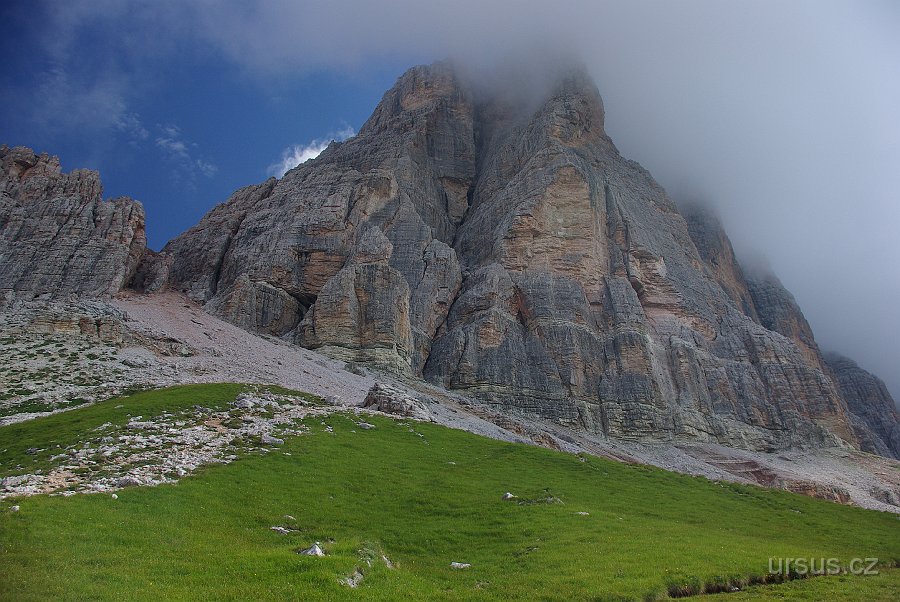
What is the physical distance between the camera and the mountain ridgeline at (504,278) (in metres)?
85.7

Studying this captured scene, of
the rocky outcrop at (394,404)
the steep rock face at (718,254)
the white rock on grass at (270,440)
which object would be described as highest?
the steep rock face at (718,254)

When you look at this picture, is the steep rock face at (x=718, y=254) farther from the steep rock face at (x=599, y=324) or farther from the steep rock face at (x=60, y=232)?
the steep rock face at (x=60, y=232)

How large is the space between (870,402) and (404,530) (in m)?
189

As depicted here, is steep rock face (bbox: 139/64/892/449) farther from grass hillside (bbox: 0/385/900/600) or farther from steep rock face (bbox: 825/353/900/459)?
steep rock face (bbox: 825/353/900/459)

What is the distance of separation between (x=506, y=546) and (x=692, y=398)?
7835 centimetres

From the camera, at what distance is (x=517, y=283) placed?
330ft

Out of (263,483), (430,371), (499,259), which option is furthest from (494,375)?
(263,483)

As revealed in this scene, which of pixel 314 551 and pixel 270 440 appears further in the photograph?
pixel 270 440

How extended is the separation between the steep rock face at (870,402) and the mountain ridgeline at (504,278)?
3329 centimetres

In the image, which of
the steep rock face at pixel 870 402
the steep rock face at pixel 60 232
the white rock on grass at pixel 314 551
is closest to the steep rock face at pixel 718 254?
the steep rock face at pixel 870 402

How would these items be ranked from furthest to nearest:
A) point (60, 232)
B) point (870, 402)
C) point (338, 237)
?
point (870, 402)
point (338, 237)
point (60, 232)

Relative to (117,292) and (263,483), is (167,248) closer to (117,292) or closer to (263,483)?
(117,292)

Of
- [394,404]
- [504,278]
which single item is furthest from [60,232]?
[504,278]

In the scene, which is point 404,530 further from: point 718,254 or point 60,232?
point 718,254
